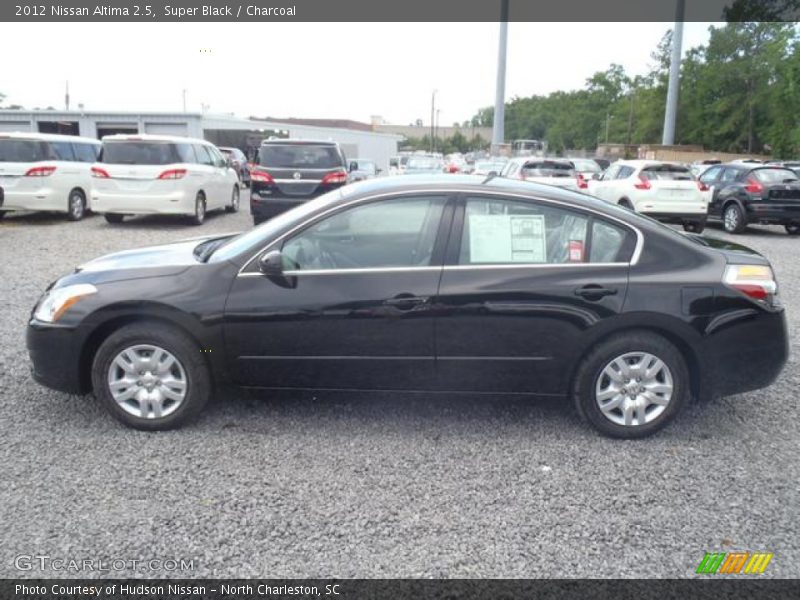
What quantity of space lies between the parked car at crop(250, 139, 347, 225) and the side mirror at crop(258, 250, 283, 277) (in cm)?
881

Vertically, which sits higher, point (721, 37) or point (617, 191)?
point (721, 37)

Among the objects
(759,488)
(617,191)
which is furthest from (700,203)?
(759,488)

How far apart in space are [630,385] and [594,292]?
24.1 inches

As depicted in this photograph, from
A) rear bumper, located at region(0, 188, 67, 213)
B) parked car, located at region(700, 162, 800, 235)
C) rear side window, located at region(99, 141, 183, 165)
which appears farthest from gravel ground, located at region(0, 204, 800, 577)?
parked car, located at region(700, 162, 800, 235)

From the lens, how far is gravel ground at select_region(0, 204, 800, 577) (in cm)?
308

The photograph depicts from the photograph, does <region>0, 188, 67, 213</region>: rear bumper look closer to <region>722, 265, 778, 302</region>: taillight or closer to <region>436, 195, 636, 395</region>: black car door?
<region>436, 195, 636, 395</region>: black car door

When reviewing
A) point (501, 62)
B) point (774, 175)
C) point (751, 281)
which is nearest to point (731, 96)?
point (501, 62)

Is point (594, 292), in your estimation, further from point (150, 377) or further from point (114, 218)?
point (114, 218)

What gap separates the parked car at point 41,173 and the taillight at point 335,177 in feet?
19.2

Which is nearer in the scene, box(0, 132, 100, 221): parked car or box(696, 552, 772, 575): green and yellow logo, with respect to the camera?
box(696, 552, 772, 575): green and yellow logo

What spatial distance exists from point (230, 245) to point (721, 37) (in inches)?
2378

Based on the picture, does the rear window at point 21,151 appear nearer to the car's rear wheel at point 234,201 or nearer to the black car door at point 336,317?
the car's rear wheel at point 234,201

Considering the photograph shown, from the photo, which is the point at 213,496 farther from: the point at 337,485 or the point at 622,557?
the point at 622,557

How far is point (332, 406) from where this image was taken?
15.5ft
